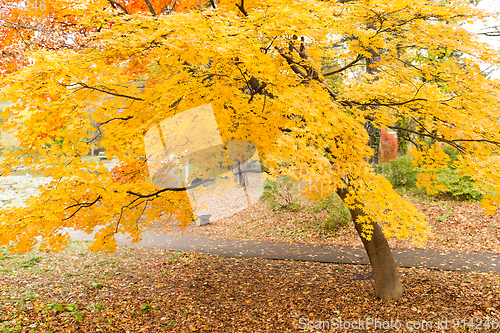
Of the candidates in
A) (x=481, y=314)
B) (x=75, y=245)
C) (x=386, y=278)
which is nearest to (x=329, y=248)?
(x=386, y=278)

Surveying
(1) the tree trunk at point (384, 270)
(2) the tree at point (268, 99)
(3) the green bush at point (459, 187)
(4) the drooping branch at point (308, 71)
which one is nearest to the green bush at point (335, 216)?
(3) the green bush at point (459, 187)

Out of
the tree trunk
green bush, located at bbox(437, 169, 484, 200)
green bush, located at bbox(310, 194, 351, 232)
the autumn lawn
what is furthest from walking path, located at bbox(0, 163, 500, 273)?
green bush, located at bbox(437, 169, 484, 200)

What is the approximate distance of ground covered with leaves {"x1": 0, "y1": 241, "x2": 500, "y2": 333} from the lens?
5156mm

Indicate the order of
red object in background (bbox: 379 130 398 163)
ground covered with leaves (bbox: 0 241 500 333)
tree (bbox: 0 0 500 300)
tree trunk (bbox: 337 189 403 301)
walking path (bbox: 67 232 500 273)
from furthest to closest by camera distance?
red object in background (bbox: 379 130 398 163), walking path (bbox: 67 232 500 273), tree trunk (bbox: 337 189 403 301), ground covered with leaves (bbox: 0 241 500 333), tree (bbox: 0 0 500 300)

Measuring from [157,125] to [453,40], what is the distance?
4.83 meters

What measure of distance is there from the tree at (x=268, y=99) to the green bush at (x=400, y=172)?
7184 millimetres

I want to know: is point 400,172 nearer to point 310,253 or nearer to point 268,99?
point 310,253

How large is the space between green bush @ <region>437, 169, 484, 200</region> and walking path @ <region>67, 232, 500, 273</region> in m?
3.47

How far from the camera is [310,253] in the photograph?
866 cm

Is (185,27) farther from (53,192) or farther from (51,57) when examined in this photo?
(53,192)

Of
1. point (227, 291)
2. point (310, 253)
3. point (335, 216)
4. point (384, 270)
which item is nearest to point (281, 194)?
point (335, 216)

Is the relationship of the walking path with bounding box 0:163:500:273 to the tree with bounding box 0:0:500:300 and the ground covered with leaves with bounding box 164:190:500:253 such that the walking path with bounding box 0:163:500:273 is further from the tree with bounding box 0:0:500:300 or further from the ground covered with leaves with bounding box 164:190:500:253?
the tree with bounding box 0:0:500:300

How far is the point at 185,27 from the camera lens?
149 inches

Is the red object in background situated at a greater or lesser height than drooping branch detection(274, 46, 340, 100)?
lesser
